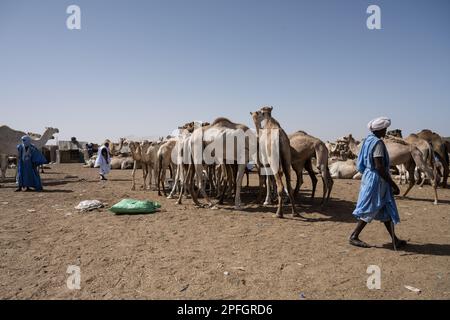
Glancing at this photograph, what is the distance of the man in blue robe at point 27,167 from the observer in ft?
39.8

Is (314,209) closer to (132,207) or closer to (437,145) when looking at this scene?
(132,207)

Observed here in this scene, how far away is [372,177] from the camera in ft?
16.4

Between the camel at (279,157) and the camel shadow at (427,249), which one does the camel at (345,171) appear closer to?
the camel at (279,157)

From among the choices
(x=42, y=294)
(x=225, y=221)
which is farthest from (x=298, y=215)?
(x=42, y=294)

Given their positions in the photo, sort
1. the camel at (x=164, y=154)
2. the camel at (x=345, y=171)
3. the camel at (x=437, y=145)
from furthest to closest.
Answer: the camel at (x=345, y=171) → the camel at (x=437, y=145) → the camel at (x=164, y=154)

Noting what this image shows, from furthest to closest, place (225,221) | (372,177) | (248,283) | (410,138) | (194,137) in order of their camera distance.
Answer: (410,138)
(194,137)
(225,221)
(372,177)
(248,283)

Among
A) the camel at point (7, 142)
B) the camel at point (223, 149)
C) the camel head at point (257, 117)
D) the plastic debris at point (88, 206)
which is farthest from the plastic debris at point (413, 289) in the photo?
the camel at point (7, 142)

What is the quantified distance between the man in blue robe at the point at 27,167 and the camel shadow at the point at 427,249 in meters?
12.3

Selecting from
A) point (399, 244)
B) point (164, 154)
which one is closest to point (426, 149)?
point (399, 244)

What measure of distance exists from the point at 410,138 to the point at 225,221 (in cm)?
820

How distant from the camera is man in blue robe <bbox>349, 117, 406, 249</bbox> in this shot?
16.1 feet
